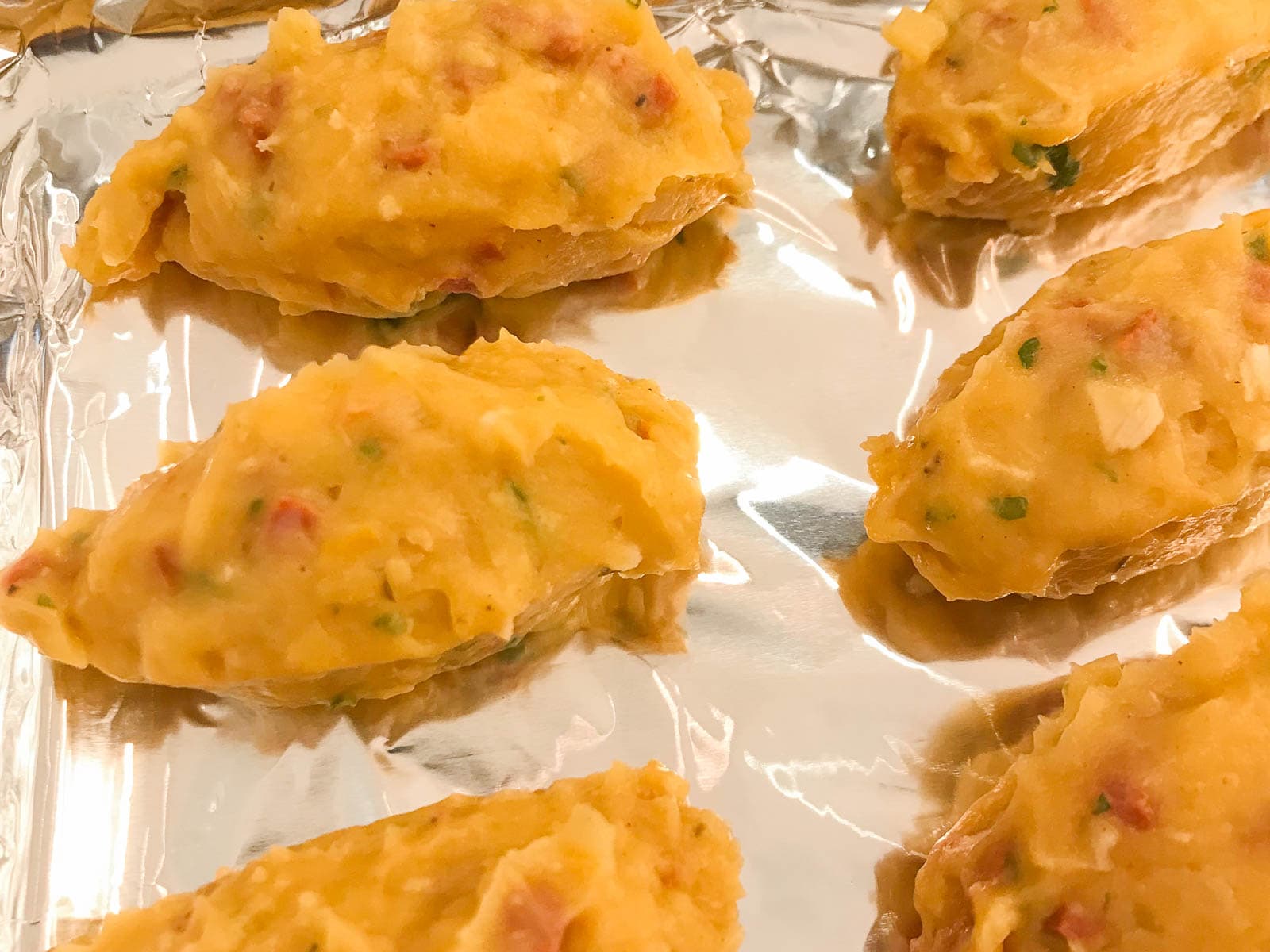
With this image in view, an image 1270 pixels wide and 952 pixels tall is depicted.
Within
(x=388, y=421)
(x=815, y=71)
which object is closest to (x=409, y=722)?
(x=388, y=421)

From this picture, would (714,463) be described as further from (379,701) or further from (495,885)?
(495,885)

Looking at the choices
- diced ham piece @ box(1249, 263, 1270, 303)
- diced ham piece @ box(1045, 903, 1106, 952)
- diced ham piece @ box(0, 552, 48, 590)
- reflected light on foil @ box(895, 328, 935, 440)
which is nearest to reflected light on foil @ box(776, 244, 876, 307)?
reflected light on foil @ box(895, 328, 935, 440)

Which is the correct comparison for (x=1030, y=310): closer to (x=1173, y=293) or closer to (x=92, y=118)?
(x=1173, y=293)

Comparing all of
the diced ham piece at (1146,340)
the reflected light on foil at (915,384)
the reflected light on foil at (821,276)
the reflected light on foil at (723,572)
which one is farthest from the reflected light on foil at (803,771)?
the reflected light on foil at (821,276)

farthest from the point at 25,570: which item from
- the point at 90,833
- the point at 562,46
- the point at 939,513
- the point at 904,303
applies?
the point at 904,303

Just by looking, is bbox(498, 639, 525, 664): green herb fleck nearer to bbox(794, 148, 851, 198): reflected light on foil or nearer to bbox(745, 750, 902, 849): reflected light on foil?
bbox(745, 750, 902, 849): reflected light on foil

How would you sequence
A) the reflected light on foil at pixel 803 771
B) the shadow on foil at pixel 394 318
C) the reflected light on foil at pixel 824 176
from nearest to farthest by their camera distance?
the reflected light on foil at pixel 803 771, the shadow on foil at pixel 394 318, the reflected light on foil at pixel 824 176

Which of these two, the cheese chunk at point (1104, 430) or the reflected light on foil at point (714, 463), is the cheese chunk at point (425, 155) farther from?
the cheese chunk at point (1104, 430)
